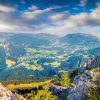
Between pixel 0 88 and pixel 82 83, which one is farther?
pixel 0 88

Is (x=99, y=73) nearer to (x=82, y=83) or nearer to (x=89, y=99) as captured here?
(x=82, y=83)

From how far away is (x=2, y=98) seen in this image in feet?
430

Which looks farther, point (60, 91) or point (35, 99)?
point (60, 91)

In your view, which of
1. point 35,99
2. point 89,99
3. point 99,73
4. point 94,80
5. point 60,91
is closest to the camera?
point 89,99

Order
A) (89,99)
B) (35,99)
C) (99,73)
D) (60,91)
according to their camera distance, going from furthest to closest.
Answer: (60,91) < (35,99) < (99,73) < (89,99)

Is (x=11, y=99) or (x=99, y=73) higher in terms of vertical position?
(x=99, y=73)

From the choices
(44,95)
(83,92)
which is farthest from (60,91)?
(83,92)

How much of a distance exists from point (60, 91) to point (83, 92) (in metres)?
70.0

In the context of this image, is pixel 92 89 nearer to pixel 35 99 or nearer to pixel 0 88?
pixel 35 99

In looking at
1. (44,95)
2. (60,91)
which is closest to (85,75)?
(44,95)

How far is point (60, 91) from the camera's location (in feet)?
598

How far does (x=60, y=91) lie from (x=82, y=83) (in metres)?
64.0

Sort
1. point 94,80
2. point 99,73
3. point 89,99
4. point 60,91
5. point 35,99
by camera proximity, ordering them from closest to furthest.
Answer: point 89,99, point 94,80, point 99,73, point 35,99, point 60,91

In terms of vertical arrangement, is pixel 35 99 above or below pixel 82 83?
below
